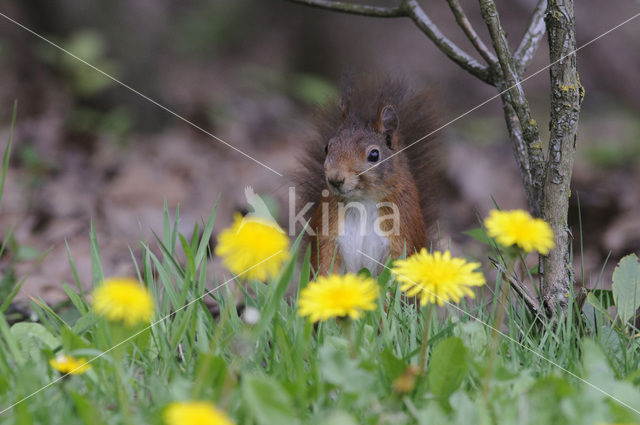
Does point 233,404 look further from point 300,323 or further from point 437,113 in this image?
point 437,113

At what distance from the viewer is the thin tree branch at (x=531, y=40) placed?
6.89 feet

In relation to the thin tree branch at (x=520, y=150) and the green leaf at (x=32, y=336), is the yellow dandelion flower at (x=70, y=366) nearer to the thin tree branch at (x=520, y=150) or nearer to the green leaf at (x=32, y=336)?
the green leaf at (x=32, y=336)

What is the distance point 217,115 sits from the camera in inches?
232

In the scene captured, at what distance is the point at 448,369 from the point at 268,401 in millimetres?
377

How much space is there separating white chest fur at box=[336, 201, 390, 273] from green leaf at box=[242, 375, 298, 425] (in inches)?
51.6

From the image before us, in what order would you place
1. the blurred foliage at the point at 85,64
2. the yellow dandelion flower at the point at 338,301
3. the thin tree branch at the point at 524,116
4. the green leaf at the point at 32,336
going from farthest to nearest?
1. the blurred foliage at the point at 85,64
2. the thin tree branch at the point at 524,116
3. the green leaf at the point at 32,336
4. the yellow dandelion flower at the point at 338,301

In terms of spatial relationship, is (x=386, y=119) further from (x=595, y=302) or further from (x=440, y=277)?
(x=440, y=277)

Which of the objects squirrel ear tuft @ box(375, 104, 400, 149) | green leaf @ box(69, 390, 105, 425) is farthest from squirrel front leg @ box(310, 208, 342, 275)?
green leaf @ box(69, 390, 105, 425)

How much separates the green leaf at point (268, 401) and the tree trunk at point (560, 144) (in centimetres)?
96

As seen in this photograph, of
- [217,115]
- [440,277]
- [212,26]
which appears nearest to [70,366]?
[440,277]

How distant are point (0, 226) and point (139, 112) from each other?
69.0 inches

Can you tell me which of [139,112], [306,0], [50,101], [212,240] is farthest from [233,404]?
[50,101]

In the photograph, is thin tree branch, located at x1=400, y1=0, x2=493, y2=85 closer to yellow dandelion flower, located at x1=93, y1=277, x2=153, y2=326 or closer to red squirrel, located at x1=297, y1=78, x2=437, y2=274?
red squirrel, located at x1=297, y1=78, x2=437, y2=274

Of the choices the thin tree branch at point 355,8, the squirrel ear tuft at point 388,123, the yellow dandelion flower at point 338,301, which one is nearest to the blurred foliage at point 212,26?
the squirrel ear tuft at point 388,123
